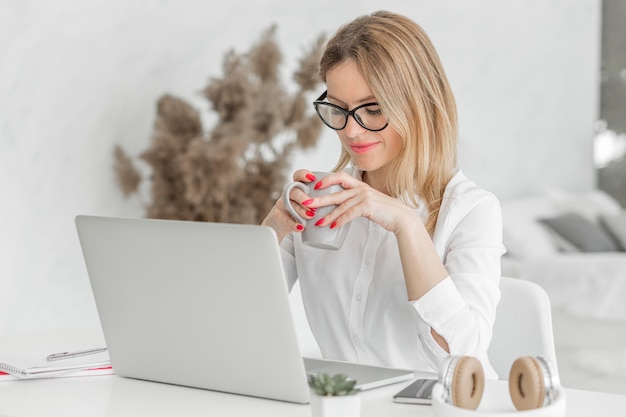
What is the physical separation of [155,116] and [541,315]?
2139 mm

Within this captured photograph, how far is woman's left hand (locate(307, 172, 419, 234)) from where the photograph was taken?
1.53 metres

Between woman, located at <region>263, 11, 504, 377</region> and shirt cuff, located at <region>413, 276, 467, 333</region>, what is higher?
woman, located at <region>263, 11, 504, 377</region>

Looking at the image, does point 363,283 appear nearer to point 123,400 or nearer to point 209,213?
point 123,400

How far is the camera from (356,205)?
155 cm

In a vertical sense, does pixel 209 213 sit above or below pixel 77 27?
below

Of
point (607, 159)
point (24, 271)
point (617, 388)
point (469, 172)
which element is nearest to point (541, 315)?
point (24, 271)

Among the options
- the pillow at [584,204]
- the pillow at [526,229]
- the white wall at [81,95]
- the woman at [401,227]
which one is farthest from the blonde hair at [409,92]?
the pillow at [584,204]

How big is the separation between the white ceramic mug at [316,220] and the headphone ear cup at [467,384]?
45 centimetres

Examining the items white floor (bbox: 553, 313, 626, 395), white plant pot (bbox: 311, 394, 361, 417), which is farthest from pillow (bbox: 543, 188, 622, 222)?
white plant pot (bbox: 311, 394, 361, 417)

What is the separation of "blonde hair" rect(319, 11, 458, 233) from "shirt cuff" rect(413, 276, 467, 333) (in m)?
0.26

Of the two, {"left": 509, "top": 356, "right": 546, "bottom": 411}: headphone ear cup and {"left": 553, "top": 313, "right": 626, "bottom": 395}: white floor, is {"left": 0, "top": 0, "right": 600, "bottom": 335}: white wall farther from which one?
{"left": 509, "top": 356, "right": 546, "bottom": 411}: headphone ear cup

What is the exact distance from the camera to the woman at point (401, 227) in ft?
5.24

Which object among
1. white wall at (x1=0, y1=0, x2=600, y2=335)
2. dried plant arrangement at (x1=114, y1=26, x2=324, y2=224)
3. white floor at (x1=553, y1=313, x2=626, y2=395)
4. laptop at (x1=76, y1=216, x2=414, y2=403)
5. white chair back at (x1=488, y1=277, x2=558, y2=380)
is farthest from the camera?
white floor at (x1=553, y1=313, x2=626, y2=395)

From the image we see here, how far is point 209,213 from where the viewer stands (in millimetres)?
3377
